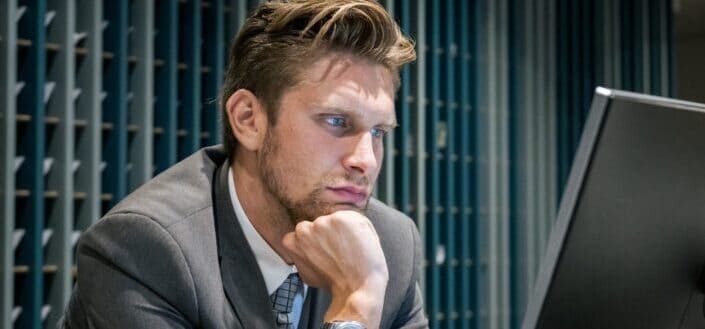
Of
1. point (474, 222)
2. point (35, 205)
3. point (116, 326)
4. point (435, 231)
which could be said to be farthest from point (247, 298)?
point (474, 222)

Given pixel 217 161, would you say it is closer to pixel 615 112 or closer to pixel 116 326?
pixel 116 326

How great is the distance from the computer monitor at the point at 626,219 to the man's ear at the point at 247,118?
631mm

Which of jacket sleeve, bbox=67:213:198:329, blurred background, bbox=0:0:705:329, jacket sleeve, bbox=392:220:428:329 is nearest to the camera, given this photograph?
jacket sleeve, bbox=67:213:198:329

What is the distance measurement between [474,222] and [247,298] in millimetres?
3271

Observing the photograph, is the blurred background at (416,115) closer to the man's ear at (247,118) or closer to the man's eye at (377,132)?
the man's ear at (247,118)

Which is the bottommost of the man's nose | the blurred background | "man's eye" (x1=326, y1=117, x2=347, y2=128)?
the blurred background

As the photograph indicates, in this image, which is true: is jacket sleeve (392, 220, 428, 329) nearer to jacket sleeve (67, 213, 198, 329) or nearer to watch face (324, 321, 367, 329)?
watch face (324, 321, 367, 329)

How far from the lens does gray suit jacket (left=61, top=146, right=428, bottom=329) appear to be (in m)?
1.28

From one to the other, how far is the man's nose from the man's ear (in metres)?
0.17

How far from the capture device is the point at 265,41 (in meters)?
1.48

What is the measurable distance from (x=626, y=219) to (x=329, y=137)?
54cm

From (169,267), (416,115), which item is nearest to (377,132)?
(169,267)

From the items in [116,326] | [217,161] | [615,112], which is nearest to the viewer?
[615,112]

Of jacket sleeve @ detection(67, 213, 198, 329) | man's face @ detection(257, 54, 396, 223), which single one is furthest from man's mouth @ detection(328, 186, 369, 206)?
jacket sleeve @ detection(67, 213, 198, 329)
